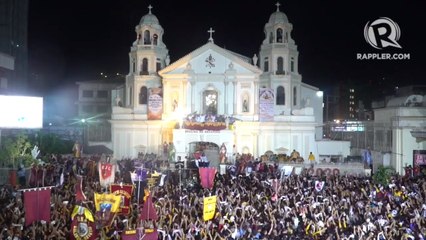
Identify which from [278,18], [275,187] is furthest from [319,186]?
[278,18]

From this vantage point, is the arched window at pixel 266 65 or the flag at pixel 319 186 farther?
the arched window at pixel 266 65

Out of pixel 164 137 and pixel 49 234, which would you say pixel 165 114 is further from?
pixel 49 234

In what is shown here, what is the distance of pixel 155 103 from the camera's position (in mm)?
45312

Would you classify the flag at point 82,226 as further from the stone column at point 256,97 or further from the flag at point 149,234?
the stone column at point 256,97

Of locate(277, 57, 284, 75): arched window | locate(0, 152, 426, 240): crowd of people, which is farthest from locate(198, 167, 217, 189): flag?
locate(277, 57, 284, 75): arched window

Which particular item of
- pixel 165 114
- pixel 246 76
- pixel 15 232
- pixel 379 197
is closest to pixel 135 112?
A: pixel 165 114

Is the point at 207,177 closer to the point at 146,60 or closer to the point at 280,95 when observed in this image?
the point at 280,95

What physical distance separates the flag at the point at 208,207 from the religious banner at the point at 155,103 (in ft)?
86.6

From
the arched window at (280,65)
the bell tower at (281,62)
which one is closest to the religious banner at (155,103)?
the bell tower at (281,62)

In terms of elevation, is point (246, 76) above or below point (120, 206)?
above

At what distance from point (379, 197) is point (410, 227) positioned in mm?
4842

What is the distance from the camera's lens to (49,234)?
17.1m

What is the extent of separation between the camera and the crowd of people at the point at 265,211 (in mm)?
17766

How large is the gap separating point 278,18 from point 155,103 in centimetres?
1286
